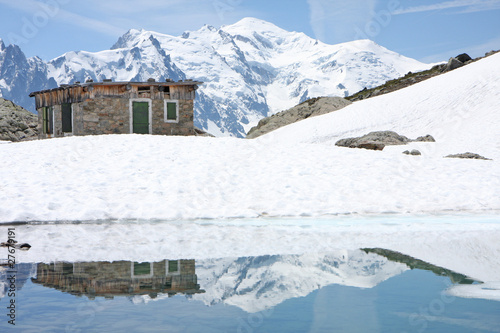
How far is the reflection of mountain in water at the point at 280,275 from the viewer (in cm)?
796

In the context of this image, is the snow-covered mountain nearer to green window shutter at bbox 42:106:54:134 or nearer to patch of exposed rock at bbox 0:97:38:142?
green window shutter at bbox 42:106:54:134

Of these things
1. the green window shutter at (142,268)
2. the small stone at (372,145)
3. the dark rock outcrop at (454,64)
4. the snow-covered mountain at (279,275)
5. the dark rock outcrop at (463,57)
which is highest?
the dark rock outcrop at (463,57)

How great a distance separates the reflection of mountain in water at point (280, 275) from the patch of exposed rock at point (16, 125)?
164ft

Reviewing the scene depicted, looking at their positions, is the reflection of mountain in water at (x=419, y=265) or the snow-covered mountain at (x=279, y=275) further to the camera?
the reflection of mountain in water at (x=419, y=265)

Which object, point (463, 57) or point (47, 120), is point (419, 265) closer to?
point (47, 120)

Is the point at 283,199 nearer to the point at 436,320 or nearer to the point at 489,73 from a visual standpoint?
the point at 436,320

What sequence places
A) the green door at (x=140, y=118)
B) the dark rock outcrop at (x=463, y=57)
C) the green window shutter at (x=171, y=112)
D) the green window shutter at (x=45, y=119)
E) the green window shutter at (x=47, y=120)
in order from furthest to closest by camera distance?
the dark rock outcrop at (x=463, y=57), the green window shutter at (x=45, y=119), the green window shutter at (x=47, y=120), the green window shutter at (x=171, y=112), the green door at (x=140, y=118)

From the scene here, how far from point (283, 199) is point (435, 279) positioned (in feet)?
31.0

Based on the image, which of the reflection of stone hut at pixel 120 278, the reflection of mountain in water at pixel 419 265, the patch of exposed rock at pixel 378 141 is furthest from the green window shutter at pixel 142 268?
the patch of exposed rock at pixel 378 141

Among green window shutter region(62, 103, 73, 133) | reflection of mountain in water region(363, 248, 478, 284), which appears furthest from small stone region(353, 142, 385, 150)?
reflection of mountain in water region(363, 248, 478, 284)

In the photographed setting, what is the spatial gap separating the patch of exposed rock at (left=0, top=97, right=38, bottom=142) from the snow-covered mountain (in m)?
49.9

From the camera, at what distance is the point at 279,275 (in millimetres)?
9023

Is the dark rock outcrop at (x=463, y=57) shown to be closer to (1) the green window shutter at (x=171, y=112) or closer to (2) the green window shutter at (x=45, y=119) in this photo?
(1) the green window shutter at (x=171, y=112)

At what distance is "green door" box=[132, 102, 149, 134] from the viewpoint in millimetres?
33312
